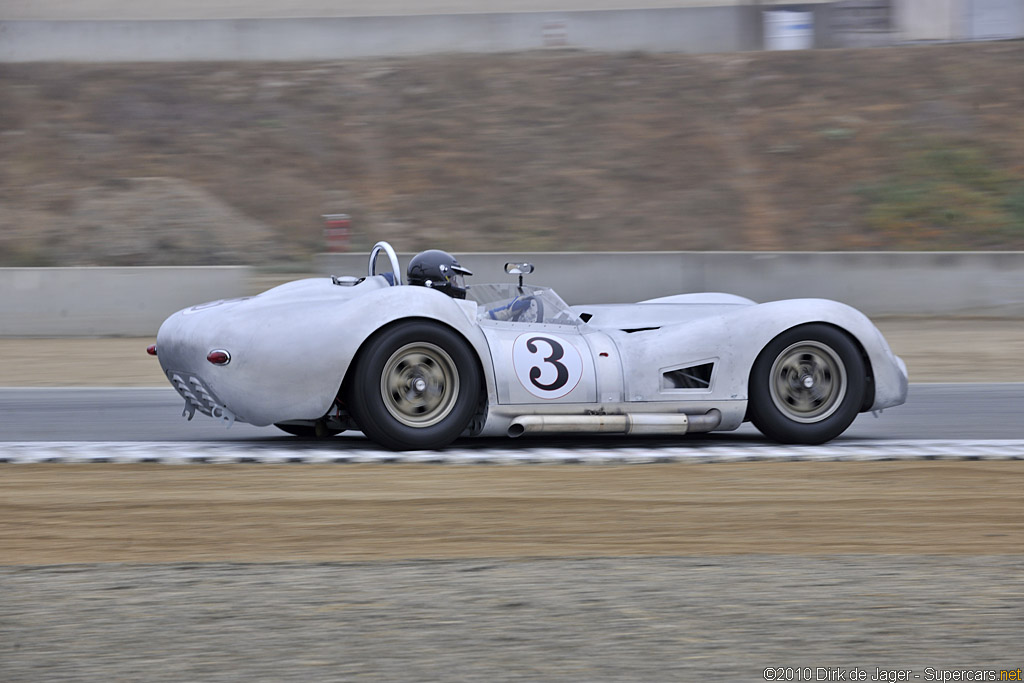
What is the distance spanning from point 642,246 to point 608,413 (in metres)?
13.1

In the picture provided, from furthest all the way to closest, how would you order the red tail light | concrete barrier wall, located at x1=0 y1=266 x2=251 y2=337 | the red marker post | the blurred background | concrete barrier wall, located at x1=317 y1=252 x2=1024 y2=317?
the blurred background → the red marker post → concrete barrier wall, located at x1=317 y1=252 x2=1024 y2=317 → concrete barrier wall, located at x1=0 y1=266 x2=251 y2=337 → the red tail light

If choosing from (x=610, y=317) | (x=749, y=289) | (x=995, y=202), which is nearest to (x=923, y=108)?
(x=995, y=202)

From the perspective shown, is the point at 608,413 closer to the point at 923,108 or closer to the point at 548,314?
the point at 548,314

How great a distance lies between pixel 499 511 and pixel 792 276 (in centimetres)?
1134

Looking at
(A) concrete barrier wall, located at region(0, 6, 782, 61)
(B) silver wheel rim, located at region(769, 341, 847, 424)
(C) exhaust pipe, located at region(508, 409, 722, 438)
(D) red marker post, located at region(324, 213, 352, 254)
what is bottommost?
(C) exhaust pipe, located at region(508, 409, 722, 438)

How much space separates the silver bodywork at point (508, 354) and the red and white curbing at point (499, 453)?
0.18 meters

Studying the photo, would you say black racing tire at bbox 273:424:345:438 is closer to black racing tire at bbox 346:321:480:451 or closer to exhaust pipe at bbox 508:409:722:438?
black racing tire at bbox 346:321:480:451

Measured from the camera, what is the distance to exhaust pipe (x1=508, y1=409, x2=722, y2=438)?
6.18 metres

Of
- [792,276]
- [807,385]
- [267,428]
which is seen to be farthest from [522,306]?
[792,276]

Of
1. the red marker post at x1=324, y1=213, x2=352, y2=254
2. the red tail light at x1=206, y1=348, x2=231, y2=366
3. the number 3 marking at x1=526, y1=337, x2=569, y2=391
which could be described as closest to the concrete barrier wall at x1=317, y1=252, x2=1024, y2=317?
the red marker post at x1=324, y1=213, x2=352, y2=254

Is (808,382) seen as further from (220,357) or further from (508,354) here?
(220,357)

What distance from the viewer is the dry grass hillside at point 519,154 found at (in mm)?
19234

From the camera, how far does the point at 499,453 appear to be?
6363 millimetres

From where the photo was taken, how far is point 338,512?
193 inches
